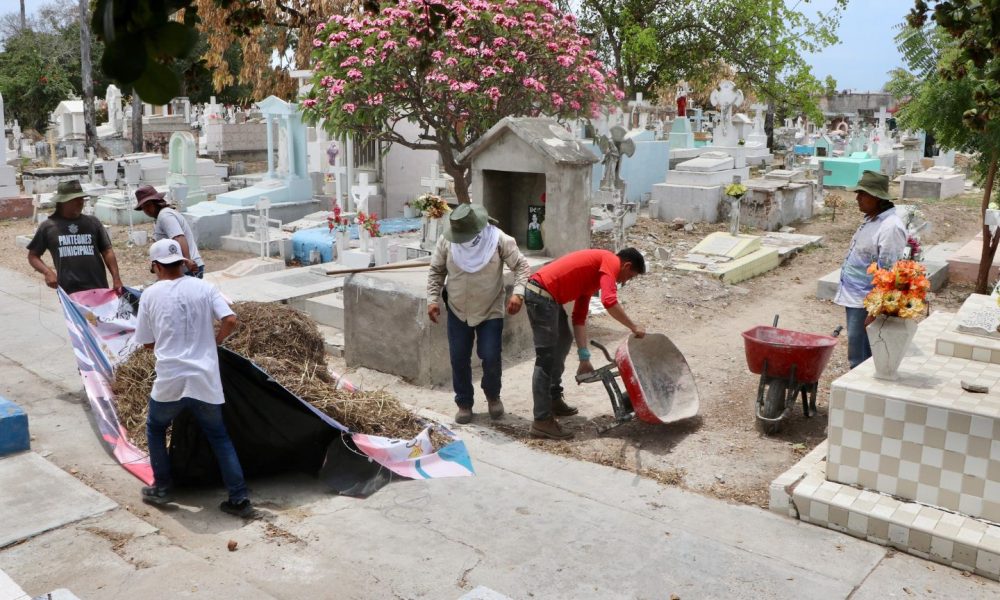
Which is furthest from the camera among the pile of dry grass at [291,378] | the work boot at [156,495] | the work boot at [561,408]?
the work boot at [561,408]

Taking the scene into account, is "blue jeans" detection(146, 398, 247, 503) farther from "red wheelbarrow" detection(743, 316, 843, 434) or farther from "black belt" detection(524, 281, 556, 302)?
"red wheelbarrow" detection(743, 316, 843, 434)

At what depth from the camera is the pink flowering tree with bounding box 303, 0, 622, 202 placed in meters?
12.2

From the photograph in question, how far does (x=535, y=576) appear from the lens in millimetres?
4094

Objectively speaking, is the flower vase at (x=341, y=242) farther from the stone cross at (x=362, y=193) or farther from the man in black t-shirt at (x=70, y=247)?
the man in black t-shirt at (x=70, y=247)

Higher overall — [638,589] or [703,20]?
[703,20]

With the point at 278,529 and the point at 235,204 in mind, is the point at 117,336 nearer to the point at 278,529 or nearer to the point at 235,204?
the point at 278,529

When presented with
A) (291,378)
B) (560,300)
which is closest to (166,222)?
(291,378)

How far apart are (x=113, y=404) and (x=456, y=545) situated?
2750 millimetres

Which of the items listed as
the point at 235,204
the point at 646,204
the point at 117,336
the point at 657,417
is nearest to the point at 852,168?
the point at 646,204

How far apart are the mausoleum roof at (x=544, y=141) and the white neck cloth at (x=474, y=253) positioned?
2.37 metres

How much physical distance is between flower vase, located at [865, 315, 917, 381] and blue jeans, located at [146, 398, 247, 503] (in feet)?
11.4

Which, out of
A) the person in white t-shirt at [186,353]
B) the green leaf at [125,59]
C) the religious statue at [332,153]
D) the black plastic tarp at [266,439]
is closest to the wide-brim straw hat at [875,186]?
the black plastic tarp at [266,439]

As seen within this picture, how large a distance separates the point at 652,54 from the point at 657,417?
→ 2160 centimetres

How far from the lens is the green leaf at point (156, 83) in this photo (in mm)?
1765
